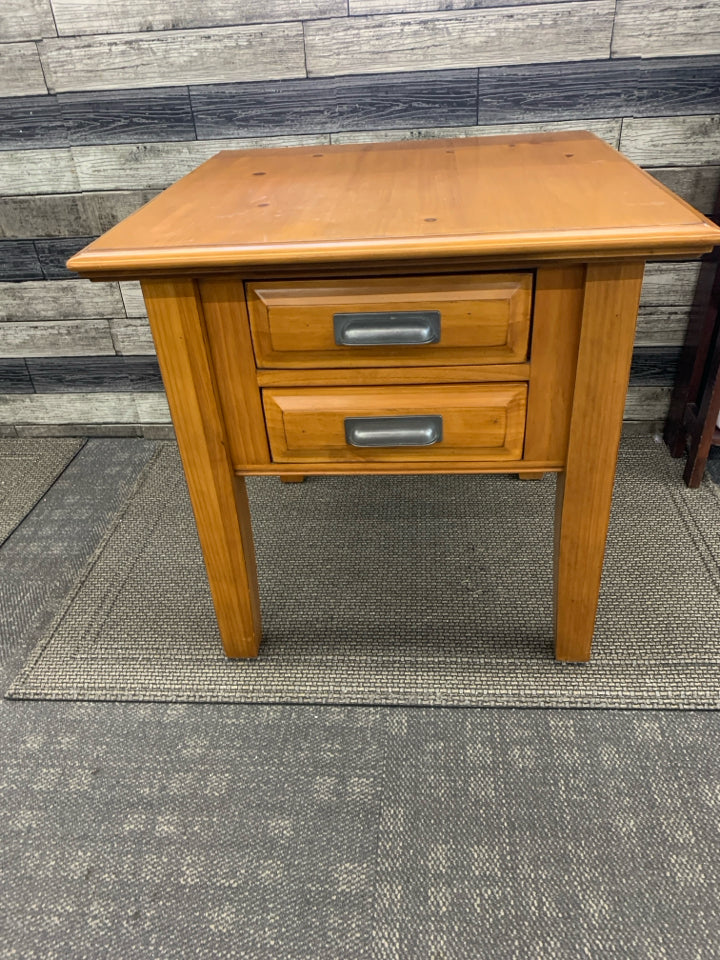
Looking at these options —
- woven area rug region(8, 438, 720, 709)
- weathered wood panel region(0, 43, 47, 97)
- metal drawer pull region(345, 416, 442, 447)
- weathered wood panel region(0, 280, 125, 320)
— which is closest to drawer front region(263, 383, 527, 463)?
metal drawer pull region(345, 416, 442, 447)

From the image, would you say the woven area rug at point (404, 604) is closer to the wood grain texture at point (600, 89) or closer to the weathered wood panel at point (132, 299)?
the weathered wood panel at point (132, 299)

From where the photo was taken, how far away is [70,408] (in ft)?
6.37

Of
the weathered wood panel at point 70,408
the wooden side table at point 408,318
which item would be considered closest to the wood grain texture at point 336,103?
the wooden side table at point 408,318

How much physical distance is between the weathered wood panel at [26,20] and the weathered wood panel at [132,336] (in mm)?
638

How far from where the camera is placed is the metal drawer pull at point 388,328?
34.1 inches

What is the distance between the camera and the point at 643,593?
1.30 metres

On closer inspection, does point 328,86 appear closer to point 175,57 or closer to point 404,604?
point 175,57

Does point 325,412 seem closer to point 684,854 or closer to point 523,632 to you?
point 523,632

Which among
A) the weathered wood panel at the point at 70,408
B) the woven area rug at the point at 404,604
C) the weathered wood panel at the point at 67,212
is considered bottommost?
the woven area rug at the point at 404,604

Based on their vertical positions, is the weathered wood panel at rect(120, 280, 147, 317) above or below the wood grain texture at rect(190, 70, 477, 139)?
below

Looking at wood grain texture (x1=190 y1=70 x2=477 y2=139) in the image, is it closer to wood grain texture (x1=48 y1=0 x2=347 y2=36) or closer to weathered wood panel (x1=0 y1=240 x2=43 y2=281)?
wood grain texture (x1=48 y1=0 x2=347 y2=36)

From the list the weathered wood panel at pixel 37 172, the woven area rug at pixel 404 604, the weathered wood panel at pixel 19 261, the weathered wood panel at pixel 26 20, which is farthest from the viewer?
the weathered wood panel at pixel 19 261

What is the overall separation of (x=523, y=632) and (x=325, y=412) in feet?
1.93

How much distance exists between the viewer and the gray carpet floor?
2.74 ft
